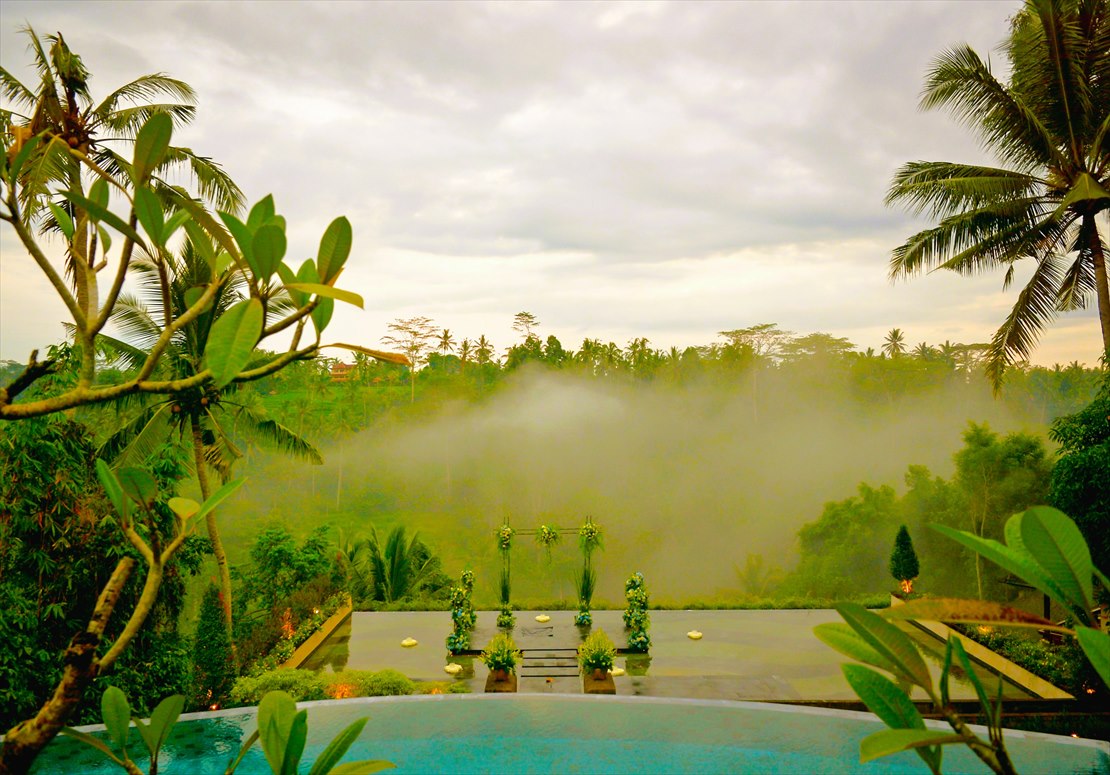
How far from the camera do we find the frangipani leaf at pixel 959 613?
43.4 inches

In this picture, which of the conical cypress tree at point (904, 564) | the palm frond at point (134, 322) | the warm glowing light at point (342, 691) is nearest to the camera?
the warm glowing light at point (342, 691)

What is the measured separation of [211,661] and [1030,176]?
10.3 meters

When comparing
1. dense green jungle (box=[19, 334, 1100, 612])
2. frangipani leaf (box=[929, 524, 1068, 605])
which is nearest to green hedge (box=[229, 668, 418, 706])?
frangipani leaf (box=[929, 524, 1068, 605])

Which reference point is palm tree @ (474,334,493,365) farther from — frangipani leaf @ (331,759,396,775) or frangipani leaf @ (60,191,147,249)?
frangipani leaf @ (60,191,147,249)

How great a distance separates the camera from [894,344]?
78.9ft

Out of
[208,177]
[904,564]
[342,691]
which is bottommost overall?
[342,691]

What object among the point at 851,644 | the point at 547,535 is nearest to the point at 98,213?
the point at 851,644

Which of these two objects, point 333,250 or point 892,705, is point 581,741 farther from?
point 333,250

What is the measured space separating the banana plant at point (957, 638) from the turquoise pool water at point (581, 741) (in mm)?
4235

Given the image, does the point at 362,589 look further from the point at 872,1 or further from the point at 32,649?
Answer: the point at 872,1

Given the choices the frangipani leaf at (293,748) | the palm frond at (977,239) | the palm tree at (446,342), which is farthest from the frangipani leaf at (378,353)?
the palm tree at (446,342)

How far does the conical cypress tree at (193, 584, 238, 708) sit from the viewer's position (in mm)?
7164

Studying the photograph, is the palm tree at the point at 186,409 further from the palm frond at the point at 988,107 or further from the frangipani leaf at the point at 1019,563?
the palm frond at the point at 988,107

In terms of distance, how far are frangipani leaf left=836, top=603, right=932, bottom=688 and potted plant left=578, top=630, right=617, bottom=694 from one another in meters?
6.57
